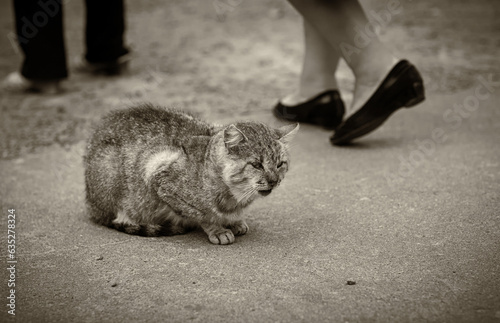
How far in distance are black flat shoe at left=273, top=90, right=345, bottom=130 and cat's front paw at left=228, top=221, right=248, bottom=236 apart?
1629mm

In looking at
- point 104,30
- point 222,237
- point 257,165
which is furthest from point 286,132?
point 104,30

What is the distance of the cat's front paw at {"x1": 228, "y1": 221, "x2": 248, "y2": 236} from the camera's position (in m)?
2.89

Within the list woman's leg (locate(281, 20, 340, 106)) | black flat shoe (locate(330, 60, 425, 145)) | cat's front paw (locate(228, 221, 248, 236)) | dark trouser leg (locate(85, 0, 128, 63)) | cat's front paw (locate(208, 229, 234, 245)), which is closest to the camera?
cat's front paw (locate(208, 229, 234, 245))

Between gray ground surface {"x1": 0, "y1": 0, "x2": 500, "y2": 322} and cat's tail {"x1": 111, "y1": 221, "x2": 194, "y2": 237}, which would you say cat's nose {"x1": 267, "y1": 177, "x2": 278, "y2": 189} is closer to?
gray ground surface {"x1": 0, "y1": 0, "x2": 500, "y2": 322}

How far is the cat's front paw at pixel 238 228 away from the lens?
289 cm

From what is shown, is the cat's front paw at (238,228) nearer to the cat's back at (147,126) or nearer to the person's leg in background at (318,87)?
the cat's back at (147,126)

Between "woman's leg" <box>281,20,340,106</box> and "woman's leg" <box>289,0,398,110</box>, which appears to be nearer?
"woman's leg" <box>289,0,398,110</box>

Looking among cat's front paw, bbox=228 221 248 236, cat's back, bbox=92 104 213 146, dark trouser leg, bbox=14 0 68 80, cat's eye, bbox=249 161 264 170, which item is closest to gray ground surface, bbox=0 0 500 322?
cat's front paw, bbox=228 221 248 236

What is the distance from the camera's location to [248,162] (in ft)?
8.71

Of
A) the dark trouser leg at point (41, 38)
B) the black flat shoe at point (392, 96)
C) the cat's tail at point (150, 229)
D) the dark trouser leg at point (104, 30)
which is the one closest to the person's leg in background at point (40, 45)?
the dark trouser leg at point (41, 38)

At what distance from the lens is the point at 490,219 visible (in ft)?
9.34

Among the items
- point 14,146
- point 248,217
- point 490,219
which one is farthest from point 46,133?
point 490,219

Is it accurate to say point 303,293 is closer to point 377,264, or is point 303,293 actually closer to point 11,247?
point 377,264

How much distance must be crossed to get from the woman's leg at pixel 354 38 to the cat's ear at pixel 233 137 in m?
1.37
